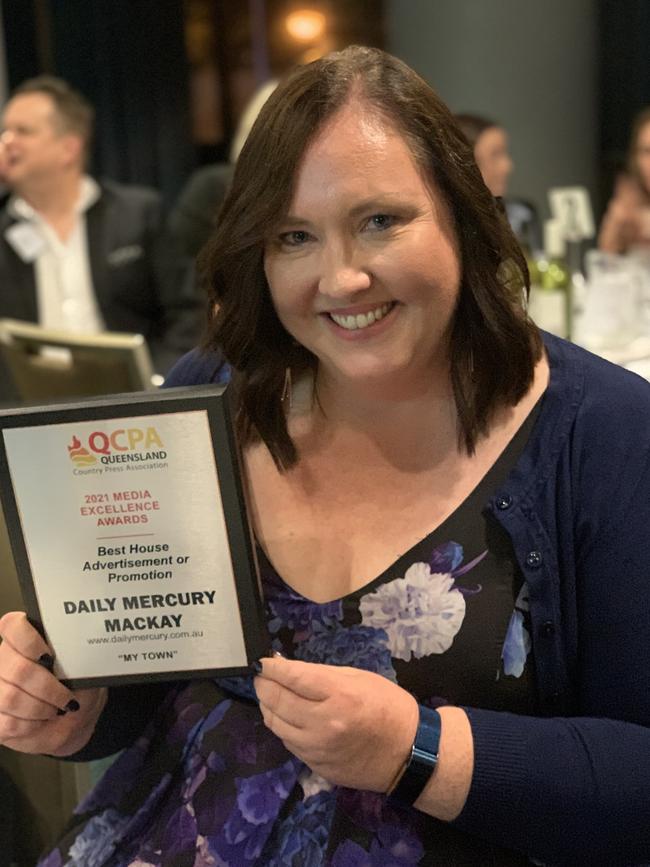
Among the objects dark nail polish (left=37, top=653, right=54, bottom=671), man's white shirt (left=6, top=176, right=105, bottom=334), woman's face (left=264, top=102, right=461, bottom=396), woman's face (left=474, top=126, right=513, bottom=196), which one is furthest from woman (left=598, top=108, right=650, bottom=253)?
dark nail polish (left=37, top=653, right=54, bottom=671)

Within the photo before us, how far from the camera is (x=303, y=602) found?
1201 mm

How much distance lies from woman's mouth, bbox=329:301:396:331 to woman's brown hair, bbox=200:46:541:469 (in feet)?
0.35

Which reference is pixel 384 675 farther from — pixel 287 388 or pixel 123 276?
pixel 123 276

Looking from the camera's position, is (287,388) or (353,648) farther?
(287,388)

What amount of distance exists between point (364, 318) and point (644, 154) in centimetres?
339

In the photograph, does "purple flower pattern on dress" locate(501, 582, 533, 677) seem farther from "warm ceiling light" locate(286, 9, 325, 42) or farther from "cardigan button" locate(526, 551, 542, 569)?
"warm ceiling light" locate(286, 9, 325, 42)

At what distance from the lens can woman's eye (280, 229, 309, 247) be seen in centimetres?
114

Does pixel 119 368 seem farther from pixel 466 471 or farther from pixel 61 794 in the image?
pixel 466 471

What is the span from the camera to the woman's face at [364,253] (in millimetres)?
1093

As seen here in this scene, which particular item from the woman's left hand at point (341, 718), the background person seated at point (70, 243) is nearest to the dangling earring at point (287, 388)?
the woman's left hand at point (341, 718)

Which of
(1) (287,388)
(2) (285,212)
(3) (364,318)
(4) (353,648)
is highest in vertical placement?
Answer: (2) (285,212)

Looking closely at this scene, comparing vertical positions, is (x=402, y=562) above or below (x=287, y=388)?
below

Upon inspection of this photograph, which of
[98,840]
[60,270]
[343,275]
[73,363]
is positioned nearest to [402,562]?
[343,275]

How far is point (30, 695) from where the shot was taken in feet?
3.66
